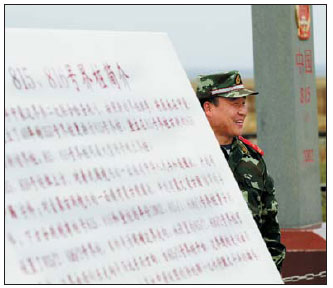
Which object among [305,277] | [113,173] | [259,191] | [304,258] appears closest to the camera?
[113,173]

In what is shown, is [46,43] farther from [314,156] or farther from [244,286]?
[314,156]

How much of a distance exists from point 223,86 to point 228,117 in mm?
149

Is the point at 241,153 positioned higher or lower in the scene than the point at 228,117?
lower

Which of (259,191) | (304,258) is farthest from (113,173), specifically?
(304,258)

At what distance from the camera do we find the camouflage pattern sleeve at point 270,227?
146 inches

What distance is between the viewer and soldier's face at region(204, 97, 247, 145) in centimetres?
373

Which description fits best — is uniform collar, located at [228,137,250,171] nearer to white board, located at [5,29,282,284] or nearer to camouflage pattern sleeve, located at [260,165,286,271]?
camouflage pattern sleeve, located at [260,165,286,271]

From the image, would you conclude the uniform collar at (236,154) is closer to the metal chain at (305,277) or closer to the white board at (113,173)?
the white board at (113,173)

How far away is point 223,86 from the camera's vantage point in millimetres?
3795

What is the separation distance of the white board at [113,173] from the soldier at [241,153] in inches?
40.8

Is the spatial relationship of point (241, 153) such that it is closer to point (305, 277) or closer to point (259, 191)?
point (259, 191)

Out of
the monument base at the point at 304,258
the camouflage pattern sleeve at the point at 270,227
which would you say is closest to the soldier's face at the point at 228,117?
the camouflage pattern sleeve at the point at 270,227

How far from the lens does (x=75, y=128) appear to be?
2.38 metres

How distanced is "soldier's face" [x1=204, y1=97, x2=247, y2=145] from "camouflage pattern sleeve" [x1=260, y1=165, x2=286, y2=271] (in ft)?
0.76
